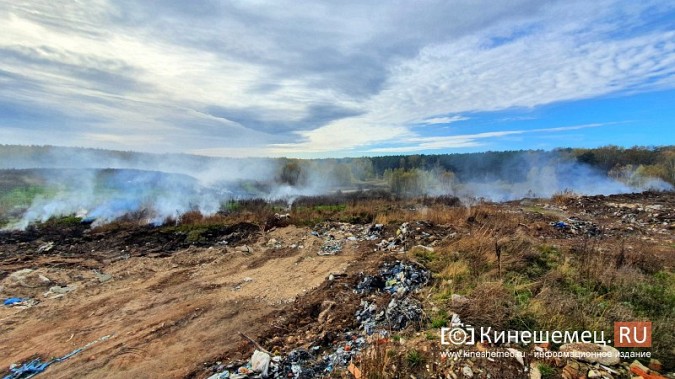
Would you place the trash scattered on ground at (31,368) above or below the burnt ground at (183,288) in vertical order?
below

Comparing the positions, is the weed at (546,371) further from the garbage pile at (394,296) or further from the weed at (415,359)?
the garbage pile at (394,296)

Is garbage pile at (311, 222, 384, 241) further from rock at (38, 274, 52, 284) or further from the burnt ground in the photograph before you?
rock at (38, 274, 52, 284)

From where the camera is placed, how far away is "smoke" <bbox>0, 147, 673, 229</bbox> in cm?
1648

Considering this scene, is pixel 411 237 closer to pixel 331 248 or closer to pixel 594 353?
pixel 331 248

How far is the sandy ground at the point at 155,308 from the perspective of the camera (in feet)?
14.9

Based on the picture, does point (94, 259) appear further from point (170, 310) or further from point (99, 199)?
point (99, 199)

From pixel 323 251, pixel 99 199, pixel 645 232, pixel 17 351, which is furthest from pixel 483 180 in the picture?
pixel 17 351

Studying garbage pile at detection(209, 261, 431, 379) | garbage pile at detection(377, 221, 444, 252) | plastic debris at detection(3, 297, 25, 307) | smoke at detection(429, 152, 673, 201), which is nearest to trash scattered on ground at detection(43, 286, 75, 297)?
plastic debris at detection(3, 297, 25, 307)

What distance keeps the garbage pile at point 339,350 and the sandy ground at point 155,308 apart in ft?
3.15

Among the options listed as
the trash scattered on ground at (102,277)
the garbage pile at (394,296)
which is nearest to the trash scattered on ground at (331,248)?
the garbage pile at (394,296)

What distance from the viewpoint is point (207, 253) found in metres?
10.3

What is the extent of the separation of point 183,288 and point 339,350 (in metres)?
4.95

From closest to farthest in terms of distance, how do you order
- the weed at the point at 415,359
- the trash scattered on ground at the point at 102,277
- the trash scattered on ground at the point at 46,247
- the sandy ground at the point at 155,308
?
the weed at the point at 415,359, the sandy ground at the point at 155,308, the trash scattered on ground at the point at 102,277, the trash scattered on ground at the point at 46,247

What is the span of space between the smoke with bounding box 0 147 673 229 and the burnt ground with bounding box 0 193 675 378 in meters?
3.56
